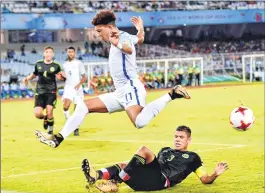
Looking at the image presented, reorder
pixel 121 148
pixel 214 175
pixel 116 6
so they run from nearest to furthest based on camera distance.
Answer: pixel 214 175, pixel 121 148, pixel 116 6

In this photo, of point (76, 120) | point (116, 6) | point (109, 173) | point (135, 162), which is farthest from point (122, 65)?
point (116, 6)

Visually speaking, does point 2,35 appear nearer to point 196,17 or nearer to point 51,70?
point 196,17

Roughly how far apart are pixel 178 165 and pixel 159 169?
40 centimetres

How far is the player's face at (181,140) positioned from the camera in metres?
13.0

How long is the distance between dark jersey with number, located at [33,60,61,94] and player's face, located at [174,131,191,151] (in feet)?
31.7

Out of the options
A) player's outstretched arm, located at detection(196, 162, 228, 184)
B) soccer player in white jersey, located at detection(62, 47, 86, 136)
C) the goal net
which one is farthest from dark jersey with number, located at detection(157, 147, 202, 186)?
the goal net

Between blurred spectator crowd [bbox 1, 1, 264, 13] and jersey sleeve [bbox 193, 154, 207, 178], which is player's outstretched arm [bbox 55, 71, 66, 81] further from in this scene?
blurred spectator crowd [bbox 1, 1, 264, 13]

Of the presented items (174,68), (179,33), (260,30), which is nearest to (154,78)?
(174,68)

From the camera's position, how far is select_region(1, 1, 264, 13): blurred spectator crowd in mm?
61281

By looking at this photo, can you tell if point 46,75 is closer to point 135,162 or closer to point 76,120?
point 76,120

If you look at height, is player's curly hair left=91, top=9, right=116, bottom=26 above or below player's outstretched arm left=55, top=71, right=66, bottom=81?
above

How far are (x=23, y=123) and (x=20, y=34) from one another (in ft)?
118

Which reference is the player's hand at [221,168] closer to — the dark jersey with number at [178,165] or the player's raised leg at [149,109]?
the dark jersey with number at [178,165]

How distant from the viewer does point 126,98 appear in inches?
504
